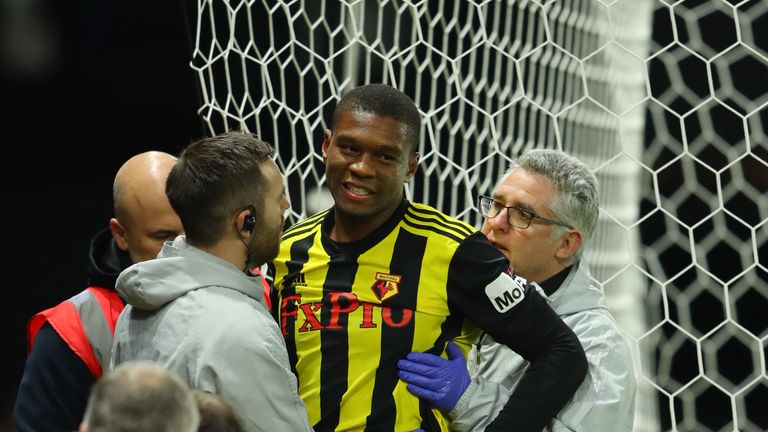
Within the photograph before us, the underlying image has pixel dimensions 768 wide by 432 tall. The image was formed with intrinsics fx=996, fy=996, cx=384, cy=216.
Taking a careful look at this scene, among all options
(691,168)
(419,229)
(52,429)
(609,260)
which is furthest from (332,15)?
(52,429)

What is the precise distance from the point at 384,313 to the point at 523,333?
228 millimetres

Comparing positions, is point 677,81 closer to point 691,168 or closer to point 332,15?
point 691,168

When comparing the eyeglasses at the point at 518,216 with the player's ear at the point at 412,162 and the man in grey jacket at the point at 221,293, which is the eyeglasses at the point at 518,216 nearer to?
the player's ear at the point at 412,162

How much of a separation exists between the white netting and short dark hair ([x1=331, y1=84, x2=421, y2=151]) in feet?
2.41

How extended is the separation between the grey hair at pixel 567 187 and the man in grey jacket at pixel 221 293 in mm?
530

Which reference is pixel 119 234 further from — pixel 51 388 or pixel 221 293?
pixel 221 293

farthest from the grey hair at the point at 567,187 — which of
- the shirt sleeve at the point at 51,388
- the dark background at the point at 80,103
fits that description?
the dark background at the point at 80,103

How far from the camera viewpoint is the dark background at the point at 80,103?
469cm

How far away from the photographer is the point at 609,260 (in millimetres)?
3289

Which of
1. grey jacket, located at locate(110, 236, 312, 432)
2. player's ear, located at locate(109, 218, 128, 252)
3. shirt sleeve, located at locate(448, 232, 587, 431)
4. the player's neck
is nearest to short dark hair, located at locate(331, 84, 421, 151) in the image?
the player's neck

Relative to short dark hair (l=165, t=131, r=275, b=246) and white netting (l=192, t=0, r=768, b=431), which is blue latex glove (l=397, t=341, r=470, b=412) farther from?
white netting (l=192, t=0, r=768, b=431)

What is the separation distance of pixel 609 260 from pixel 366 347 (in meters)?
1.85

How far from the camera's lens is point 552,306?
5.81ft

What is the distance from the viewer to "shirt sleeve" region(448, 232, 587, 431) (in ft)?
5.16
